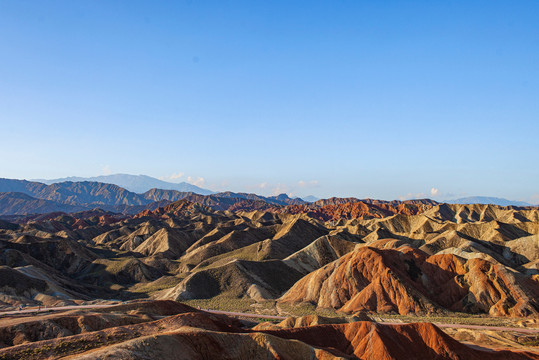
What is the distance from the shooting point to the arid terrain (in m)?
36.8

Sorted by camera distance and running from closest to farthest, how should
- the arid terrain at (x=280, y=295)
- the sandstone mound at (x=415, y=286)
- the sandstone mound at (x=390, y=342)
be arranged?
1. the arid terrain at (x=280, y=295)
2. the sandstone mound at (x=390, y=342)
3. the sandstone mound at (x=415, y=286)

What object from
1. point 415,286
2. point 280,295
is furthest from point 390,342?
point 280,295

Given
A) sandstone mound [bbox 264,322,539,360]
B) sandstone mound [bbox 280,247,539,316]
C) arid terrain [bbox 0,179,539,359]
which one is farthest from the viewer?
sandstone mound [bbox 280,247,539,316]

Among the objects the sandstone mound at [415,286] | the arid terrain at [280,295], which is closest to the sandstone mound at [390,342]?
the arid terrain at [280,295]

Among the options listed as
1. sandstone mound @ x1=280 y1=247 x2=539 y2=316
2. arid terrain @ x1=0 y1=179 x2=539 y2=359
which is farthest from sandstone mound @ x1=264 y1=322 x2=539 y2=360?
sandstone mound @ x1=280 y1=247 x2=539 y2=316

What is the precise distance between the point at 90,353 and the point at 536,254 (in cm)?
10999

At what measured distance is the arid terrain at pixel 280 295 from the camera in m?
36.8

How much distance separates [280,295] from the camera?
287ft

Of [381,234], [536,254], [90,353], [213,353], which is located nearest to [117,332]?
[90,353]

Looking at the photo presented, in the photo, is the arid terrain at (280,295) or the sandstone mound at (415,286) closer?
the arid terrain at (280,295)

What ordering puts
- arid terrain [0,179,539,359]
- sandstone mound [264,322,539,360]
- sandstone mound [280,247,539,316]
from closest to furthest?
arid terrain [0,179,539,359]
sandstone mound [264,322,539,360]
sandstone mound [280,247,539,316]

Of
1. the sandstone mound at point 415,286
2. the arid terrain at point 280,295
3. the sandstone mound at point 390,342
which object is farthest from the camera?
the sandstone mound at point 415,286

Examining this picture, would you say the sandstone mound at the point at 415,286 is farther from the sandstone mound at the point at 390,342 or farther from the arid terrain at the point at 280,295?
the sandstone mound at the point at 390,342

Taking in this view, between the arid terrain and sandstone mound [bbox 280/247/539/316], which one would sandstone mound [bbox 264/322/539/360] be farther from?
sandstone mound [bbox 280/247/539/316]
